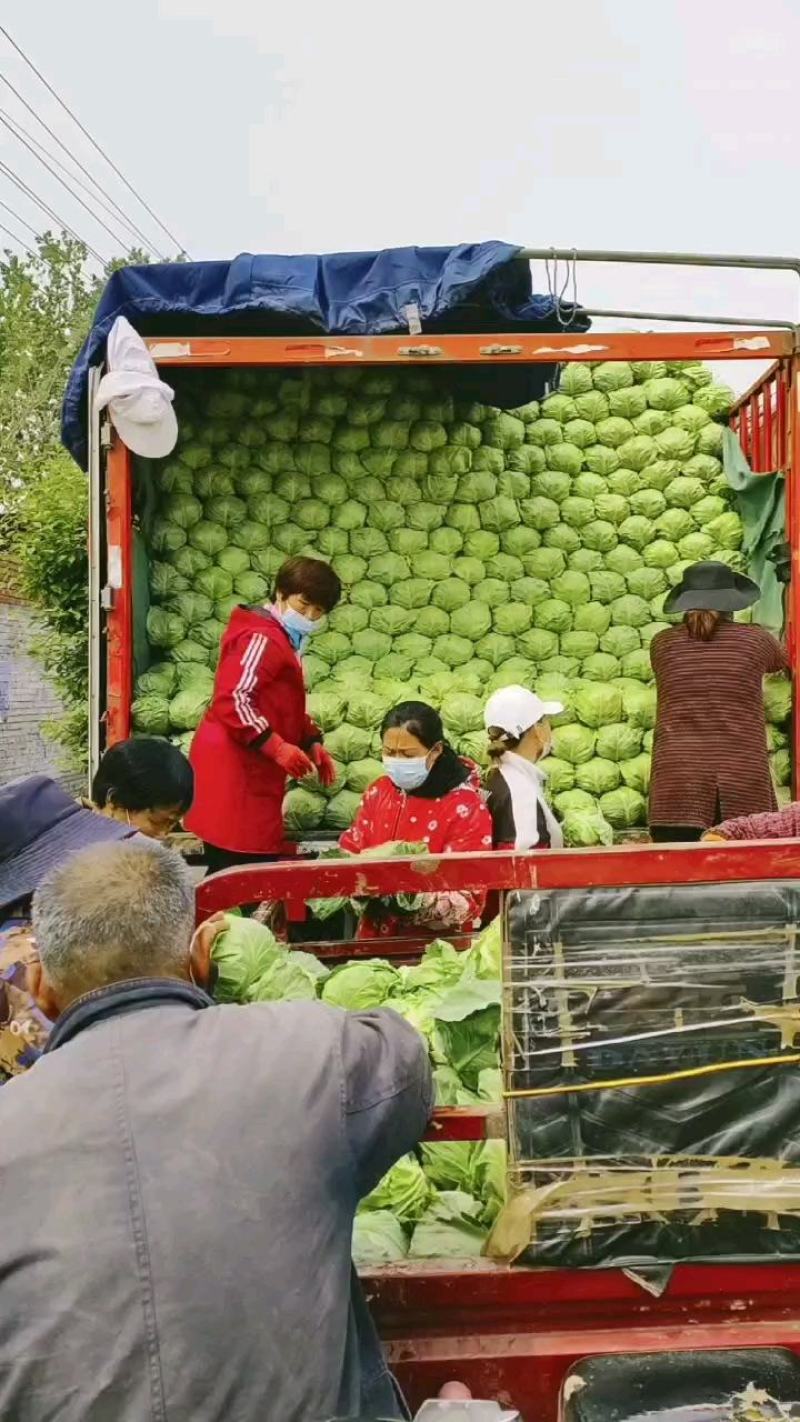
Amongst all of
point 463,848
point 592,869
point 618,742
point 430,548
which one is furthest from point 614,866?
point 430,548

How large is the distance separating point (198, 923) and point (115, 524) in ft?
11.3

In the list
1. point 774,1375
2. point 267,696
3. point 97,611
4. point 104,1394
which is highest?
point 97,611

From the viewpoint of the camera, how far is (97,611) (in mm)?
5574

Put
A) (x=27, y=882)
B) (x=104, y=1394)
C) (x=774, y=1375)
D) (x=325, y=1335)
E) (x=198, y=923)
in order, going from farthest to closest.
→ (x=27, y=882) → (x=198, y=923) → (x=774, y=1375) → (x=325, y=1335) → (x=104, y=1394)

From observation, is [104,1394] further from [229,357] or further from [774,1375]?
[229,357]

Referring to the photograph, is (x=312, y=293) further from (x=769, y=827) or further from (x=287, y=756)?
(x=769, y=827)

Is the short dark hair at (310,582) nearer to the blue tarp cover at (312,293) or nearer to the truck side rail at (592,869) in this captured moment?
the blue tarp cover at (312,293)

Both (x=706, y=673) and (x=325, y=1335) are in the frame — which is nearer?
(x=325, y=1335)

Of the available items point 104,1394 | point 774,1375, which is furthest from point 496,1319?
point 104,1394

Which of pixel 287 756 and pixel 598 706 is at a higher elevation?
pixel 598 706

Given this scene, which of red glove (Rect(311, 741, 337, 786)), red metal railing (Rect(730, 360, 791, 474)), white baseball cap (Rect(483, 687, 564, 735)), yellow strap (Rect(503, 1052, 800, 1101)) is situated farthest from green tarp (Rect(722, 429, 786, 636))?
yellow strap (Rect(503, 1052, 800, 1101))

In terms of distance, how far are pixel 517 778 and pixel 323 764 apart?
4.64 feet

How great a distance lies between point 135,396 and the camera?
534 cm

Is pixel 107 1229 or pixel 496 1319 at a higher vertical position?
pixel 107 1229
